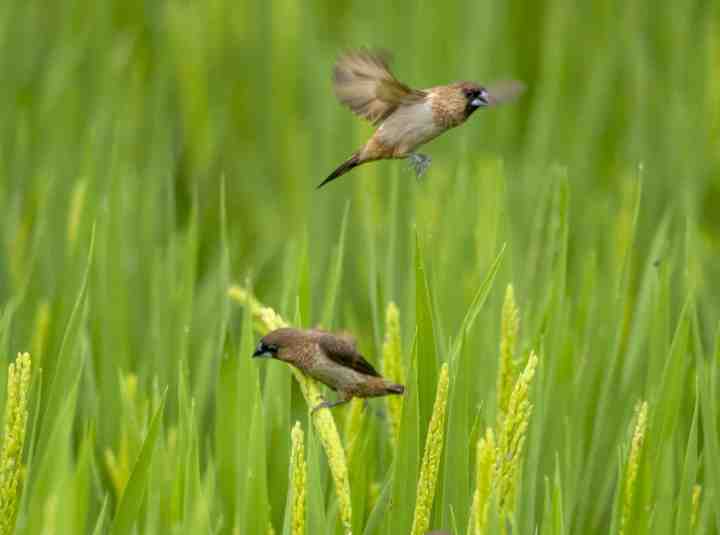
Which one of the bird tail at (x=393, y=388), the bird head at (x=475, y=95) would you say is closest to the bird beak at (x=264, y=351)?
the bird tail at (x=393, y=388)

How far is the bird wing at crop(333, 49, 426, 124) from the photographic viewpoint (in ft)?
4.93

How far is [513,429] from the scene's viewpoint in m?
1.47

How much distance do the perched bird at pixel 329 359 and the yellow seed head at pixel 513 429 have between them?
160 mm

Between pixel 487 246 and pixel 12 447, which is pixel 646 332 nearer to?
pixel 487 246

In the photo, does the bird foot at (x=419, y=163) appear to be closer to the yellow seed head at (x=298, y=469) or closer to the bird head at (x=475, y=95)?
the bird head at (x=475, y=95)

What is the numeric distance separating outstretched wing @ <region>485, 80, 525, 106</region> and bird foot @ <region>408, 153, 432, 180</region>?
12 centimetres

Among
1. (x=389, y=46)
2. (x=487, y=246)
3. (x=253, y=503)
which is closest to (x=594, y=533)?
(x=487, y=246)

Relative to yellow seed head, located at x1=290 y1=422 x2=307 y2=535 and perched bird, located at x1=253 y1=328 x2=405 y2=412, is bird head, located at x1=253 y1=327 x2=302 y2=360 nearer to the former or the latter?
perched bird, located at x1=253 y1=328 x2=405 y2=412

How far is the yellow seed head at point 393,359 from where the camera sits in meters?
1.77

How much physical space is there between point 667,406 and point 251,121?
277cm

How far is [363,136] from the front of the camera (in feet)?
12.6

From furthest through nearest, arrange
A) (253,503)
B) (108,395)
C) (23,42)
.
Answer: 1. (23,42)
2. (108,395)
3. (253,503)

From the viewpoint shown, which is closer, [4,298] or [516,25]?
[4,298]

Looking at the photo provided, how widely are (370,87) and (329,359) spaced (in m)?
0.30
